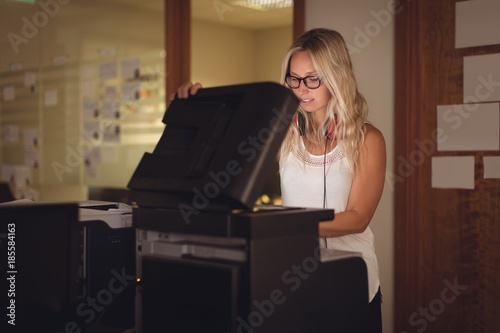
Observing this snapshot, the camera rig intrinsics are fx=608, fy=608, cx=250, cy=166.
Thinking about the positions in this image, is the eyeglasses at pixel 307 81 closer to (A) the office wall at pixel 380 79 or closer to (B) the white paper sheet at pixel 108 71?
(A) the office wall at pixel 380 79

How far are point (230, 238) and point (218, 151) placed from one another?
17 cm

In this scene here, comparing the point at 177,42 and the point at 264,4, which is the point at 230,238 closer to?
the point at 177,42

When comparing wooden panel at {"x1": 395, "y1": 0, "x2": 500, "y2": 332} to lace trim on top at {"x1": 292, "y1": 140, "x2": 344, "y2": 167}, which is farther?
wooden panel at {"x1": 395, "y1": 0, "x2": 500, "y2": 332}

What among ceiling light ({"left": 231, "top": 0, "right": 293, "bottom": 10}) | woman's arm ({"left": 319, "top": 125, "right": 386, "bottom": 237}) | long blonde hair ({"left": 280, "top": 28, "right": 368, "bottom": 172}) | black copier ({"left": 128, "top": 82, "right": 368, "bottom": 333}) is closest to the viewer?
black copier ({"left": 128, "top": 82, "right": 368, "bottom": 333})

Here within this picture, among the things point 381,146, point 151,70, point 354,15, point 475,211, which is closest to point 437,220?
point 475,211

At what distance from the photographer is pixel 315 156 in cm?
169

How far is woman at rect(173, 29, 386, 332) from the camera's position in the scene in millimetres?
1612

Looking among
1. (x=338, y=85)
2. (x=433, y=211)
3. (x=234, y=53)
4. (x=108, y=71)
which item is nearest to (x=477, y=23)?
(x=433, y=211)

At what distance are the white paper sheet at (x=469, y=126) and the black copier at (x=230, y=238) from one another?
1.65 m

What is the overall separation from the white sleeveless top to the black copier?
0.35 meters

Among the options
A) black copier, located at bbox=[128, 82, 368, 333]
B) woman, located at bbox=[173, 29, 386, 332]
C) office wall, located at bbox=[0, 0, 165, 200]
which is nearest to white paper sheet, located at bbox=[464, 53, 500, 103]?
woman, located at bbox=[173, 29, 386, 332]

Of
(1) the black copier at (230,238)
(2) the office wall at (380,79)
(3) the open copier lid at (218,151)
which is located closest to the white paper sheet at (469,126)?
(2) the office wall at (380,79)

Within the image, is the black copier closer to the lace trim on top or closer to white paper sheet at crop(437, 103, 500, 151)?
the lace trim on top

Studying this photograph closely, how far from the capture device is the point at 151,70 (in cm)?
429
